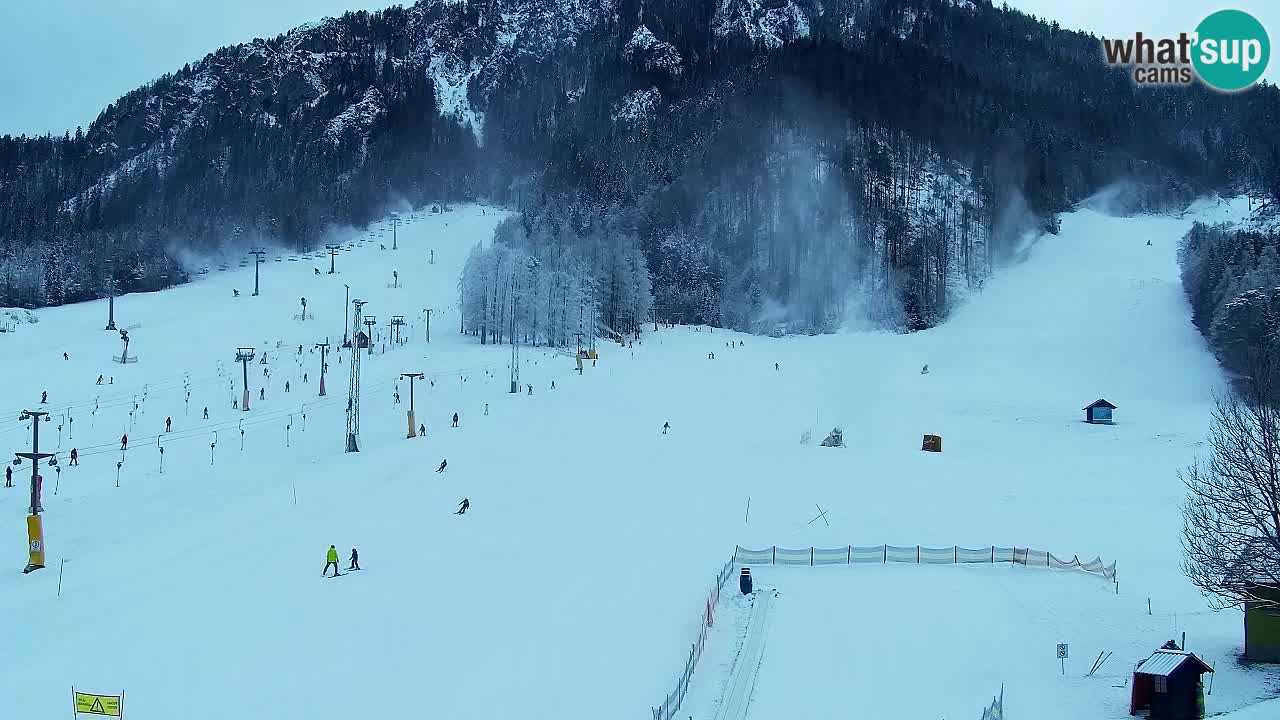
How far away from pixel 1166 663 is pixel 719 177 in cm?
13821

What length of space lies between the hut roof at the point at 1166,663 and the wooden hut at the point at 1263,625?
2351 millimetres

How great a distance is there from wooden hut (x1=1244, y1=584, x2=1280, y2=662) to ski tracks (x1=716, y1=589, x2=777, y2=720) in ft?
28.3

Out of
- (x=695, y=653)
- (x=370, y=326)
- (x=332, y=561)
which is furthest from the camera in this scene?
(x=370, y=326)

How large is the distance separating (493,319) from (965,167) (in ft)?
283

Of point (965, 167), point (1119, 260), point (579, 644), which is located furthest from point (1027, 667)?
point (965, 167)

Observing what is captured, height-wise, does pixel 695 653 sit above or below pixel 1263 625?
below

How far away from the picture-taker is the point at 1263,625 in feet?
57.8

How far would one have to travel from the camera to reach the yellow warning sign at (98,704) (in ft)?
51.0

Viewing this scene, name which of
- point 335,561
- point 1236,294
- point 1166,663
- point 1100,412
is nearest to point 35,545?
point 335,561

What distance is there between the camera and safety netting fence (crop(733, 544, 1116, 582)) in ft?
84.5

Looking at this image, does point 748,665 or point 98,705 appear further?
point 748,665

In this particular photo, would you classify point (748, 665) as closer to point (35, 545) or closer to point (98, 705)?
point (98, 705)

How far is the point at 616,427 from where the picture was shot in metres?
46.8

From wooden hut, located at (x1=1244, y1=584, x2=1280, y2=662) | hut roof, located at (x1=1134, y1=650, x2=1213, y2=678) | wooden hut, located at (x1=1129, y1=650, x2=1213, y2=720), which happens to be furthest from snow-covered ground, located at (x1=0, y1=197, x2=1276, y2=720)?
hut roof, located at (x1=1134, y1=650, x2=1213, y2=678)
